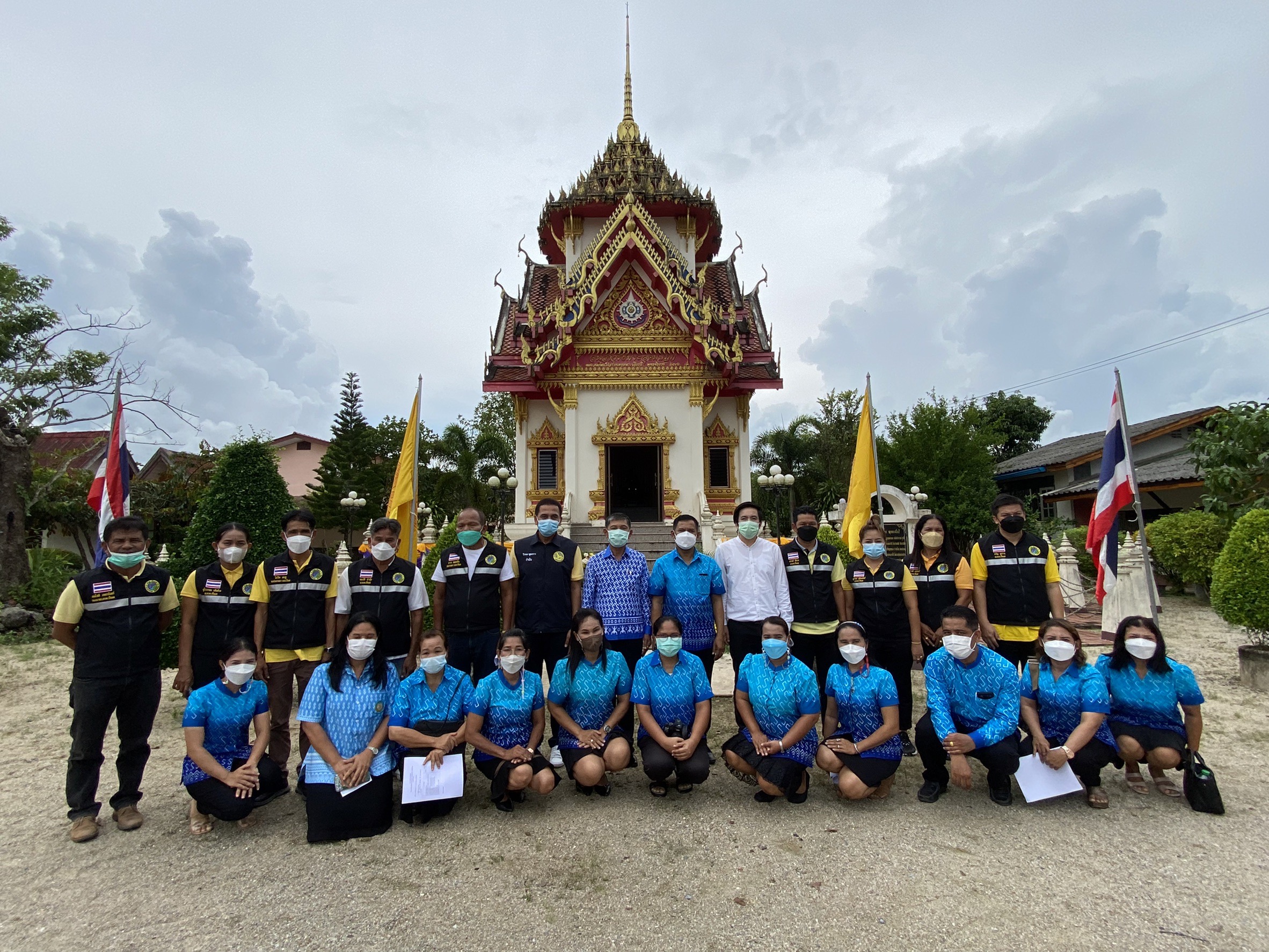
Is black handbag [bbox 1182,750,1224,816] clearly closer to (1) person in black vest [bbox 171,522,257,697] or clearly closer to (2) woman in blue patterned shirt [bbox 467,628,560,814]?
Result: (2) woman in blue patterned shirt [bbox 467,628,560,814]

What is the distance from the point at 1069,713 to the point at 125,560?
563 centimetres

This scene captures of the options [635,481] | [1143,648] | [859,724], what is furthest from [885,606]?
[635,481]

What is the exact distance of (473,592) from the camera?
15.3 ft

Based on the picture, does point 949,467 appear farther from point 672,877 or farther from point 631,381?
point 672,877

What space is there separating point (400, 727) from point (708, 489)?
41.9ft

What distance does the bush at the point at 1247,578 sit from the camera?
6.36 metres

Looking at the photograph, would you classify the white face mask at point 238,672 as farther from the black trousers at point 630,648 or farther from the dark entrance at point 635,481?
→ the dark entrance at point 635,481

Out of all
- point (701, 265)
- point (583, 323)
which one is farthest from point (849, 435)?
point (583, 323)

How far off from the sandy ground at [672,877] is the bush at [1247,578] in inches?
127

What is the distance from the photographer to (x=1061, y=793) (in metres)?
3.68

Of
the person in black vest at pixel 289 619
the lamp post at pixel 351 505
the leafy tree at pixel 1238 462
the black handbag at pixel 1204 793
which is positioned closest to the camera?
the black handbag at pixel 1204 793

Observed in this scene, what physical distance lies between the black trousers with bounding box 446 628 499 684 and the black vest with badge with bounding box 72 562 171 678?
173cm

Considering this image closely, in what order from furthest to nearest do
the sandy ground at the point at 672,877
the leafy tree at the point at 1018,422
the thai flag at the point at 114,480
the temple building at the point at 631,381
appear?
1. the leafy tree at the point at 1018,422
2. the temple building at the point at 631,381
3. the thai flag at the point at 114,480
4. the sandy ground at the point at 672,877

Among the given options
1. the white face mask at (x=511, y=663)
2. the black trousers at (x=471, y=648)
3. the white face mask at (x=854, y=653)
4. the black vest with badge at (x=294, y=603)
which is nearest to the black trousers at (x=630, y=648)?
the black trousers at (x=471, y=648)
